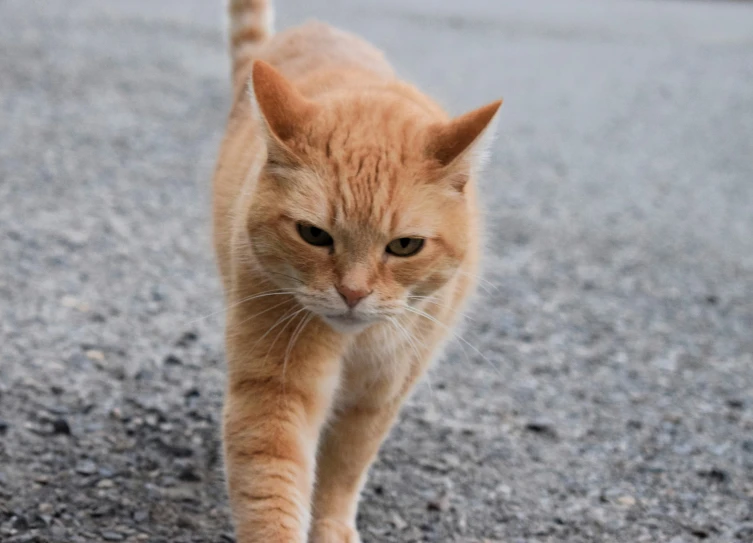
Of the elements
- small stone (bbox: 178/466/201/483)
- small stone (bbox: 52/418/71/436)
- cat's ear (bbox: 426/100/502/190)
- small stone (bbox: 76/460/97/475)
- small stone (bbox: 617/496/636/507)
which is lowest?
small stone (bbox: 178/466/201/483)

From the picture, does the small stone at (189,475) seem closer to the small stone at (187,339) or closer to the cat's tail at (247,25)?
the small stone at (187,339)

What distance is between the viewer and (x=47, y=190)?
20.2ft

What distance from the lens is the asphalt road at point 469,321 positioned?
3371 millimetres

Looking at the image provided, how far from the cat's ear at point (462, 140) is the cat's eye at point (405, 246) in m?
0.21

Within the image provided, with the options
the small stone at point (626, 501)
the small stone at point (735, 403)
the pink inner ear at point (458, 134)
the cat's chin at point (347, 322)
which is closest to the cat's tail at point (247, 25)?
the pink inner ear at point (458, 134)

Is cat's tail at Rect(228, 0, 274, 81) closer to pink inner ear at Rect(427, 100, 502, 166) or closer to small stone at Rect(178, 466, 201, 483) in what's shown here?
small stone at Rect(178, 466, 201, 483)

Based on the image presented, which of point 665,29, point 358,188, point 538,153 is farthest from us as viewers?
point 665,29

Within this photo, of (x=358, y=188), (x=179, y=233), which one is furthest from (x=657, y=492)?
(x=179, y=233)

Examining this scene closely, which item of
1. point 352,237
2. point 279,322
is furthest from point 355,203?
point 279,322

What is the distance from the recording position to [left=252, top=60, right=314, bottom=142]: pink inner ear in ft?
8.14

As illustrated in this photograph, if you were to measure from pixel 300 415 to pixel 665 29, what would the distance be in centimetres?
1441

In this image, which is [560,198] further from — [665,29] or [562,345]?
[665,29]

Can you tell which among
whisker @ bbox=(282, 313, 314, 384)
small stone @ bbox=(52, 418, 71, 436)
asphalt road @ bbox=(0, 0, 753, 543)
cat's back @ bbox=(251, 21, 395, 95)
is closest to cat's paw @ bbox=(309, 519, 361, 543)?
asphalt road @ bbox=(0, 0, 753, 543)

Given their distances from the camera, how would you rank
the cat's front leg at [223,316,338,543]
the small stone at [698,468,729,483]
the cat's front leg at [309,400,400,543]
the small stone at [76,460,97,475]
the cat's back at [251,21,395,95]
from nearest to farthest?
the cat's front leg at [223,316,338,543] < the cat's front leg at [309,400,400,543] < the small stone at [76,460,97,475] < the cat's back at [251,21,395,95] < the small stone at [698,468,729,483]
